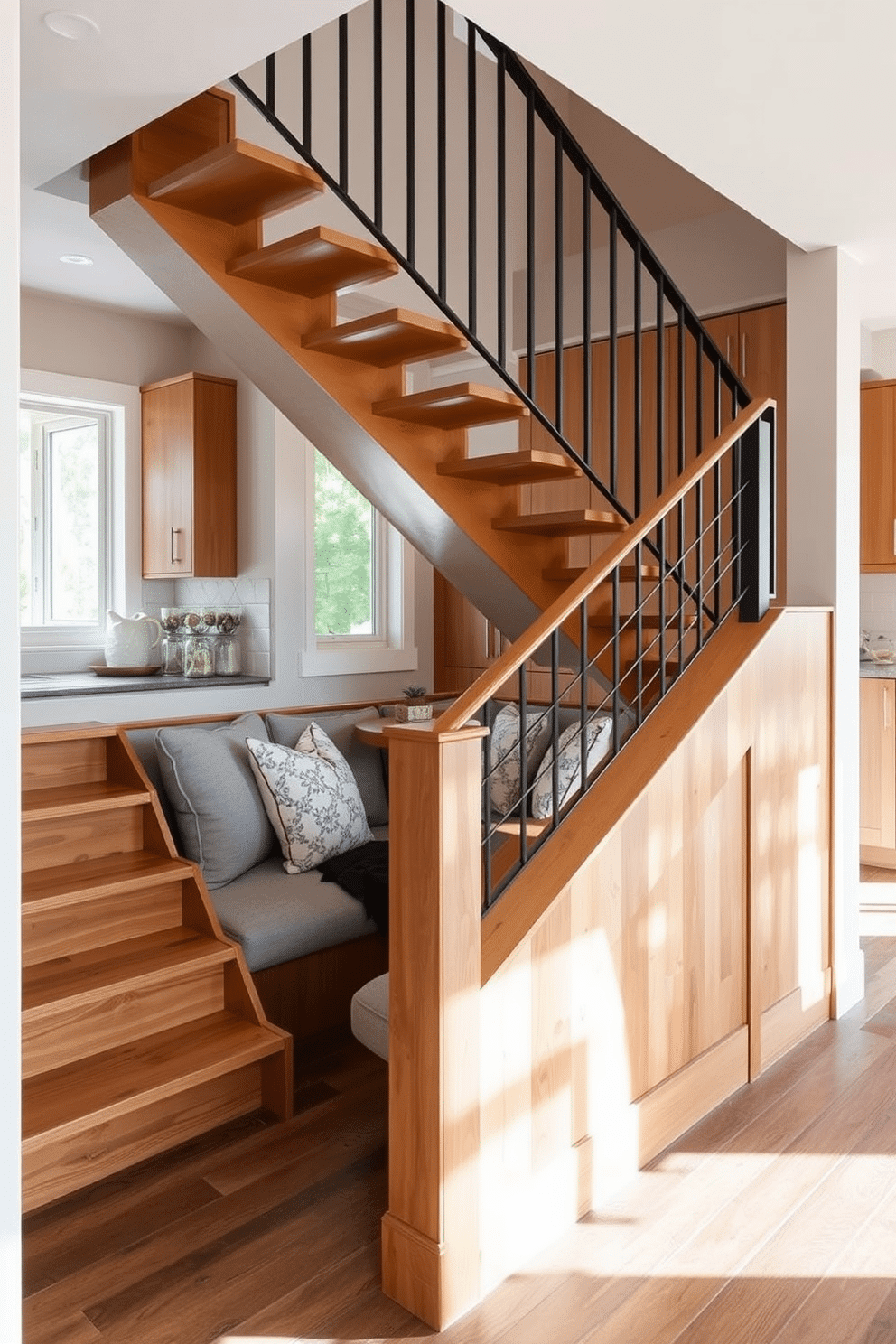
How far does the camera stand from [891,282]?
4148mm

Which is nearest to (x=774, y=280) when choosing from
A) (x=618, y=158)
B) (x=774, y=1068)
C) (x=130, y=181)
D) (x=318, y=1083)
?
(x=618, y=158)

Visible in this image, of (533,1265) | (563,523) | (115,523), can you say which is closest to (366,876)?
(563,523)

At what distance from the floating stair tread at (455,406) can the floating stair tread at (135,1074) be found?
181cm

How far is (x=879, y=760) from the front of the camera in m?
5.34

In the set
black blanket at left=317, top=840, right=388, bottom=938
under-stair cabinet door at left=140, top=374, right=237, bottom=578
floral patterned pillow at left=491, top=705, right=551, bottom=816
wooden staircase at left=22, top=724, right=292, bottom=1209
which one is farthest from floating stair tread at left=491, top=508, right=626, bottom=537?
under-stair cabinet door at left=140, top=374, right=237, bottom=578

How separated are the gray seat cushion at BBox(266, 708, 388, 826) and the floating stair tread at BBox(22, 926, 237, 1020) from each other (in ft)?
4.57

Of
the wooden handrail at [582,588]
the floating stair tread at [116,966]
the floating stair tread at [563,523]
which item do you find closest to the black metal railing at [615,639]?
the wooden handrail at [582,588]

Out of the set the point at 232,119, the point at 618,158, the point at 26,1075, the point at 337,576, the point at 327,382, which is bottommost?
the point at 26,1075

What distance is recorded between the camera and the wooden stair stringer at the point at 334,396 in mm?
2912

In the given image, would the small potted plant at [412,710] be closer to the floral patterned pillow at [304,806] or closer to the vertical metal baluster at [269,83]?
the floral patterned pillow at [304,806]

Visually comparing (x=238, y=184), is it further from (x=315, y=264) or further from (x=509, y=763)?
(x=509, y=763)

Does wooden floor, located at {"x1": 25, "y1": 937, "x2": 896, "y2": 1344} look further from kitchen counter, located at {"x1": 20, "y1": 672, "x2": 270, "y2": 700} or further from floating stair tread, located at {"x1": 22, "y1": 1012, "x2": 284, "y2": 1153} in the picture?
kitchen counter, located at {"x1": 20, "y1": 672, "x2": 270, "y2": 700}

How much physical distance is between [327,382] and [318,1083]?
2.03 m

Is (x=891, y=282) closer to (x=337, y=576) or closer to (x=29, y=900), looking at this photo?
(x=337, y=576)
